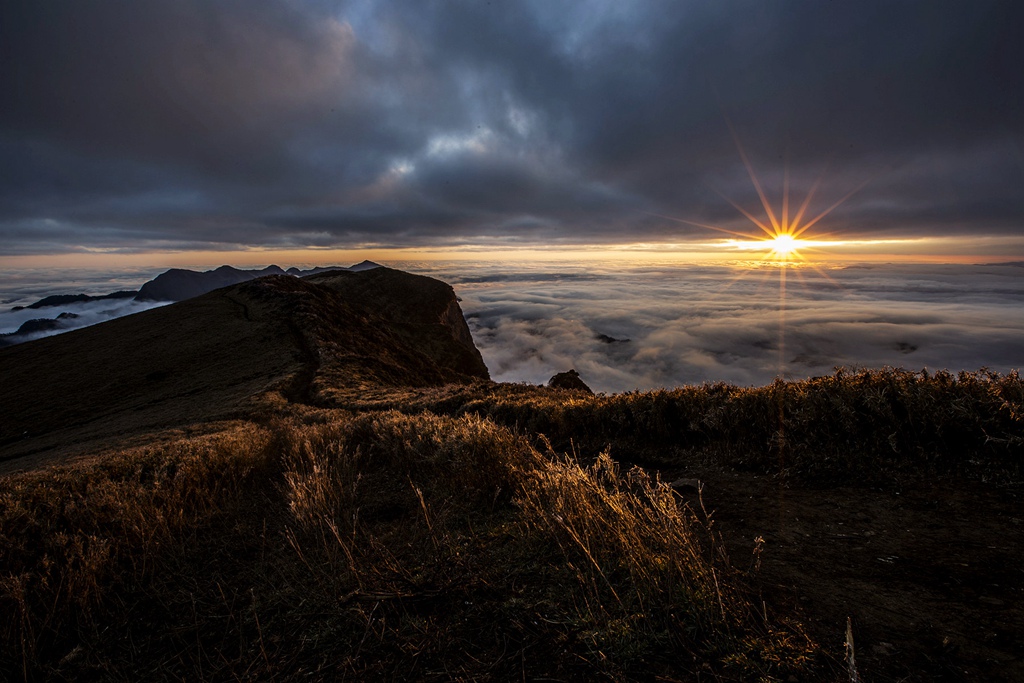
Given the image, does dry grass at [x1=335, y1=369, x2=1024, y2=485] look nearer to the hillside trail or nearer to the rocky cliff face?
the hillside trail

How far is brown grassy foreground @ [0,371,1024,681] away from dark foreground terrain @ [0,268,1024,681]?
2 cm

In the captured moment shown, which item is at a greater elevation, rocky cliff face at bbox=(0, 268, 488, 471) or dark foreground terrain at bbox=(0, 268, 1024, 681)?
dark foreground terrain at bbox=(0, 268, 1024, 681)

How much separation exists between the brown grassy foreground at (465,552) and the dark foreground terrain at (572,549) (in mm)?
23

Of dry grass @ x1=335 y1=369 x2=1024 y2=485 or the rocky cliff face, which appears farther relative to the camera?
the rocky cliff face

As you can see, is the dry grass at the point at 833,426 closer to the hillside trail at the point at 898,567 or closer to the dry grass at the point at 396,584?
the hillside trail at the point at 898,567

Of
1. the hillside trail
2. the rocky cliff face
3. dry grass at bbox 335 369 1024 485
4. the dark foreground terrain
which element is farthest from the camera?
the rocky cliff face

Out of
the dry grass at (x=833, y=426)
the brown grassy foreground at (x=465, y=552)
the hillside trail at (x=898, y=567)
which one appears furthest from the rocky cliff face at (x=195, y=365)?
the hillside trail at (x=898, y=567)

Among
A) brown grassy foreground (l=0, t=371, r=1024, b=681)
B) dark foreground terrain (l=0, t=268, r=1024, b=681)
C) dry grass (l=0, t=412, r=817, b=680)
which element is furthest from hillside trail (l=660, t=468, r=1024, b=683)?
dry grass (l=0, t=412, r=817, b=680)

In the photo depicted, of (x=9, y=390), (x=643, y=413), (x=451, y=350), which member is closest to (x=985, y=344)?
(x=451, y=350)

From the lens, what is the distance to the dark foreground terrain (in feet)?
7.86

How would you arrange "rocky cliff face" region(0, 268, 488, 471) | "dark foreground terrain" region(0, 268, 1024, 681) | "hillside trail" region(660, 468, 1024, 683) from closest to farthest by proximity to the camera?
"hillside trail" region(660, 468, 1024, 683), "dark foreground terrain" region(0, 268, 1024, 681), "rocky cliff face" region(0, 268, 488, 471)

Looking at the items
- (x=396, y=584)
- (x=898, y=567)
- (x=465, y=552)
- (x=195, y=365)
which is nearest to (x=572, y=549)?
(x=465, y=552)

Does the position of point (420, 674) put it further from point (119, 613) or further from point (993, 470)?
point (993, 470)

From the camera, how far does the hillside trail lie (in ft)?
7.17
